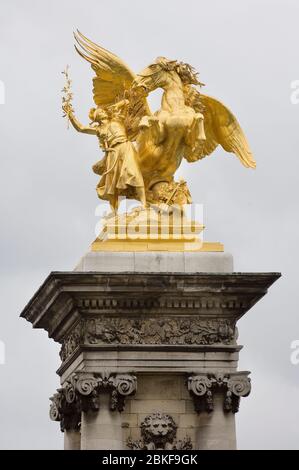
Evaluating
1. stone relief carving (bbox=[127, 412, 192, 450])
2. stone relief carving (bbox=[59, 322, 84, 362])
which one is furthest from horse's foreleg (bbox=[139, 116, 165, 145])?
stone relief carving (bbox=[127, 412, 192, 450])

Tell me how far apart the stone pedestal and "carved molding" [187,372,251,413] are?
2 centimetres

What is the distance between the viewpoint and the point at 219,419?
30750mm

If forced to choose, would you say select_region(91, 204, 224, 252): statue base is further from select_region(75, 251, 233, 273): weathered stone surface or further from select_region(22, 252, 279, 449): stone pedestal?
select_region(22, 252, 279, 449): stone pedestal

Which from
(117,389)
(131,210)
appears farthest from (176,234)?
(117,389)

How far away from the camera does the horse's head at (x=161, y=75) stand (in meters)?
32.9

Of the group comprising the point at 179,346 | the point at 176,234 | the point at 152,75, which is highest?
the point at 152,75

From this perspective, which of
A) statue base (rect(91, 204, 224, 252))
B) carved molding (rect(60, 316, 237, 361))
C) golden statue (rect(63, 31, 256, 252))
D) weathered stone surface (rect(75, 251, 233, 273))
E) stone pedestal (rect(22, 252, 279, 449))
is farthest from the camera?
golden statue (rect(63, 31, 256, 252))

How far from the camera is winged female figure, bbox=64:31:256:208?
3259cm

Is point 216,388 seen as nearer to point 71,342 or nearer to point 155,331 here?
point 155,331

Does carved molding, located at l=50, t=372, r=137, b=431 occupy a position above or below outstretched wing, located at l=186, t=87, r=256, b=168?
below

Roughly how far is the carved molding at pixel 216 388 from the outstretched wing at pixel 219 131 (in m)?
4.70

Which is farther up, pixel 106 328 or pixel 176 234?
pixel 176 234

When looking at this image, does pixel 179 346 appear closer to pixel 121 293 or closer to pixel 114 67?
pixel 121 293
